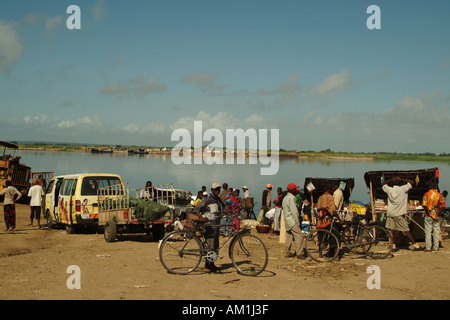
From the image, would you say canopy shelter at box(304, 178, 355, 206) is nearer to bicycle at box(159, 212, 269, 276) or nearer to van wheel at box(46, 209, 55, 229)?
bicycle at box(159, 212, 269, 276)

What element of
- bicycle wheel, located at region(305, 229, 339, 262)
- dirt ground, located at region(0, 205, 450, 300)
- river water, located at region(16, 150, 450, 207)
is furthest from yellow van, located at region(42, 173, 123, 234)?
river water, located at region(16, 150, 450, 207)

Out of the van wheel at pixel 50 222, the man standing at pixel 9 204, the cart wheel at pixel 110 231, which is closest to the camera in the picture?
the cart wheel at pixel 110 231

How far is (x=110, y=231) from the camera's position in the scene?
11320 mm

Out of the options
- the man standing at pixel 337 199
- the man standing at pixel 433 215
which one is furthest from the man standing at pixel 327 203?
the man standing at pixel 433 215

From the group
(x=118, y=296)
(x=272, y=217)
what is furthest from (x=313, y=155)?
(x=118, y=296)

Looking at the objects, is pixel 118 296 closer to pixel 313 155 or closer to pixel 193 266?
pixel 193 266

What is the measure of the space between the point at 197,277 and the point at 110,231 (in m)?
4.47

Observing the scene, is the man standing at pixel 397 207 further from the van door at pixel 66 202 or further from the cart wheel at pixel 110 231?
the van door at pixel 66 202

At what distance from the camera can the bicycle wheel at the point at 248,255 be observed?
793 cm

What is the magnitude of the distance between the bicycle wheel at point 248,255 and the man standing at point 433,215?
210 inches

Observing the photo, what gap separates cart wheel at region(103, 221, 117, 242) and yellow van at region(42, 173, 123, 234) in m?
1.22

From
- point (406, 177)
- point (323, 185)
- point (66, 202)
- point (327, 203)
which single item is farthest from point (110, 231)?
point (406, 177)

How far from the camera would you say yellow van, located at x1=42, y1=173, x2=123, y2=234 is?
12430 millimetres
